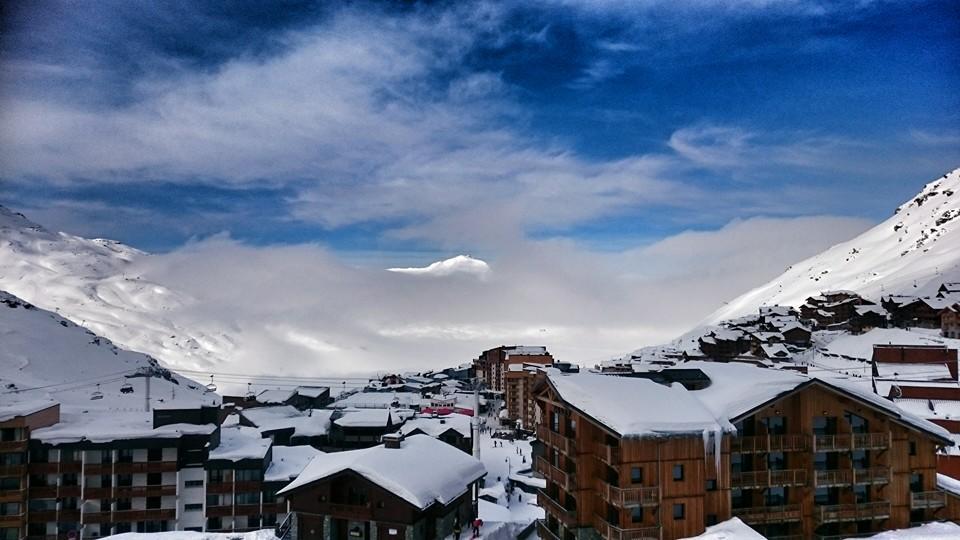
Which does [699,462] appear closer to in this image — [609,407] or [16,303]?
[609,407]

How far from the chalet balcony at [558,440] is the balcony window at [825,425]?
500 inches

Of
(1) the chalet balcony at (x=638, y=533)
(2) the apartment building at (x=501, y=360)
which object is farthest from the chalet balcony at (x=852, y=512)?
(2) the apartment building at (x=501, y=360)

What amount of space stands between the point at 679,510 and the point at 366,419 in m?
50.3

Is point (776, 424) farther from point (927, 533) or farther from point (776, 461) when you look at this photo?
point (927, 533)

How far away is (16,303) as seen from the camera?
421 ft

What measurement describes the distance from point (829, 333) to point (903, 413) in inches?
3964

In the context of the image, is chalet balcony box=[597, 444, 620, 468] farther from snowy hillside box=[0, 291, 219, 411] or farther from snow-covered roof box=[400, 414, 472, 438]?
snowy hillside box=[0, 291, 219, 411]

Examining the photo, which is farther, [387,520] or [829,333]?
[829,333]

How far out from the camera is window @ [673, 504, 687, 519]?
30.6 m

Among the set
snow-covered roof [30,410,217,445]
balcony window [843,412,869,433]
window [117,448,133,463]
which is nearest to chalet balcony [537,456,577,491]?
balcony window [843,412,869,433]

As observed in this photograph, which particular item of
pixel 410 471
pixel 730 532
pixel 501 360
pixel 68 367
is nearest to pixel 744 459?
pixel 730 532

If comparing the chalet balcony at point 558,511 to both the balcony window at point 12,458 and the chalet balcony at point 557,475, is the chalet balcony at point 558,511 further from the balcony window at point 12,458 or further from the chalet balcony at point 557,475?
the balcony window at point 12,458

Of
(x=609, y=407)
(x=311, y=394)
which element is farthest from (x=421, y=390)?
(x=609, y=407)

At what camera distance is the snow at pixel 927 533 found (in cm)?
3180
